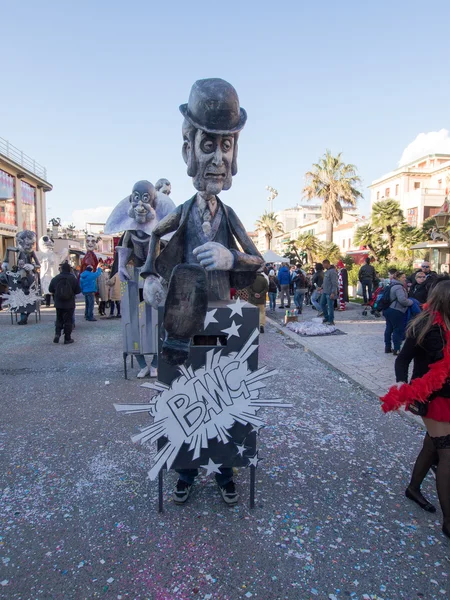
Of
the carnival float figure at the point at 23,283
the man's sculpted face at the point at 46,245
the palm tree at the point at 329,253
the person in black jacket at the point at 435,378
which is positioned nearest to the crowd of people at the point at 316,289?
the person in black jacket at the point at 435,378

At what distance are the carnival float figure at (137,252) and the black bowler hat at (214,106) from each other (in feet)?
6.03

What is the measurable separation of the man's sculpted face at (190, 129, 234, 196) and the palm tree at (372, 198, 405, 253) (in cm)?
2027

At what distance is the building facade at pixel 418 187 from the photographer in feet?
99.0

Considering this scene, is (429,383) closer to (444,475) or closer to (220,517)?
(444,475)

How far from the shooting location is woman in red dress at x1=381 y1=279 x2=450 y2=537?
2287 millimetres

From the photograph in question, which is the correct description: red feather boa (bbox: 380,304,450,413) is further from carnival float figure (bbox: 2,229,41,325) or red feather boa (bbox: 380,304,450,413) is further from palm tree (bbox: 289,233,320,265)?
palm tree (bbox: 289,233,320,265)

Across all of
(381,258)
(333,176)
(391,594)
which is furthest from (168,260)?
(333,176)

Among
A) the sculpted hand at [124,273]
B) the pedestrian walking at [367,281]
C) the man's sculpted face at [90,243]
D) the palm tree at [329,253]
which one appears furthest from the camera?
the palm tree at [329,253]

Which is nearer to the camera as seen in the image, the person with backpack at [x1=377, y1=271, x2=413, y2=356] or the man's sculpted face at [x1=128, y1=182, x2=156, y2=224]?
the man's sculpted face at [x1=128, y1=182, x2=156, y2=224]

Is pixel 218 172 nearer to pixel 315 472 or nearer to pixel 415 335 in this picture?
pixel 415 335

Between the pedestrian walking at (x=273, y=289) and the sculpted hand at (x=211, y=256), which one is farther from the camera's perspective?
the pedestrian walking at (x=273, y=289)

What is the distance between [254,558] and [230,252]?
67.3 inches

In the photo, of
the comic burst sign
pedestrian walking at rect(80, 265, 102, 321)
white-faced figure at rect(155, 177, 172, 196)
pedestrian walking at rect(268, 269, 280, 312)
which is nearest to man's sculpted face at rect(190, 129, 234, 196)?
the comic burst sign

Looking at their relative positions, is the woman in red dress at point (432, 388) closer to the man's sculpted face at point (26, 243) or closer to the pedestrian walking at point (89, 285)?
the pedestrian walking at point (89, 285)
